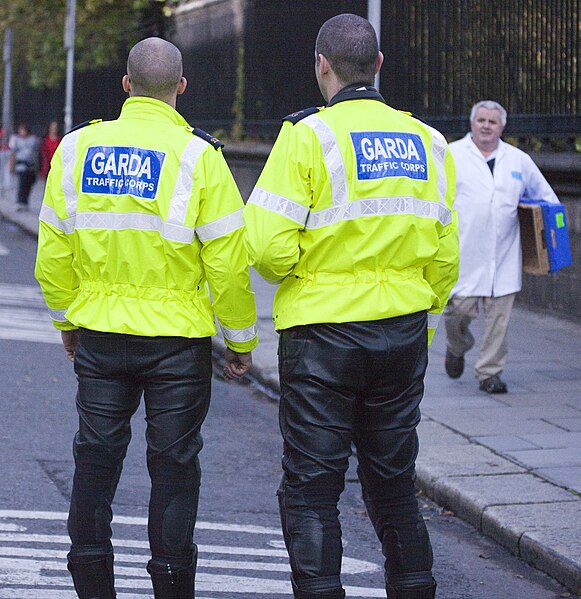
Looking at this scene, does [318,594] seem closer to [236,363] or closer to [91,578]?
[91,578]

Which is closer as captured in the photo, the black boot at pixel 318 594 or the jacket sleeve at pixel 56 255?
the black boot at pixel 318 594

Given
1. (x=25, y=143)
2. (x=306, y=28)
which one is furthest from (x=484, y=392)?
(x=25, y=143)

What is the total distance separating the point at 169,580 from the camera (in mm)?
4109

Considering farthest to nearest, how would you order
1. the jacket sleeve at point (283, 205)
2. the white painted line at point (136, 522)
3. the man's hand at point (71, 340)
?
the white painted line at point (136, 522) < the man's hand at point (71, 340) < the jacket sleeve at point (283, 205)

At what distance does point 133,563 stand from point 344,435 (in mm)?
1418

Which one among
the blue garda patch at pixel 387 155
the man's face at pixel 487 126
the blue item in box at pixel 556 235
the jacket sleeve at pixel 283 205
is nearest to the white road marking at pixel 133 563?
the jacket sleeve at pixel 283 205

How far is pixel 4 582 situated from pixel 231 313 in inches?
53.6

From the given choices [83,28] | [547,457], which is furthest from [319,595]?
[83,28]

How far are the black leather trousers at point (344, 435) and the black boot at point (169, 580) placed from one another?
1.21 feet

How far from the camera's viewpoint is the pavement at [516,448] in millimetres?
5488

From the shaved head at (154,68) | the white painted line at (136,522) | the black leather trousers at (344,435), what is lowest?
the white painted line at (136,522)

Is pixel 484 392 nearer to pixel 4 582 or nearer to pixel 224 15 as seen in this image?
pixel 4 582

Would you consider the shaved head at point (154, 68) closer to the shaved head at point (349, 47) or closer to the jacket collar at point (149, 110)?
the jacket collar at point (149, 110)

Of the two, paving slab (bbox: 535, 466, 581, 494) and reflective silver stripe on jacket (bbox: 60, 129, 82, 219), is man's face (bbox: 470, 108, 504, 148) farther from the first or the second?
reflective silver stripe on jacket (bbox: 60, 129, 82, 219)
